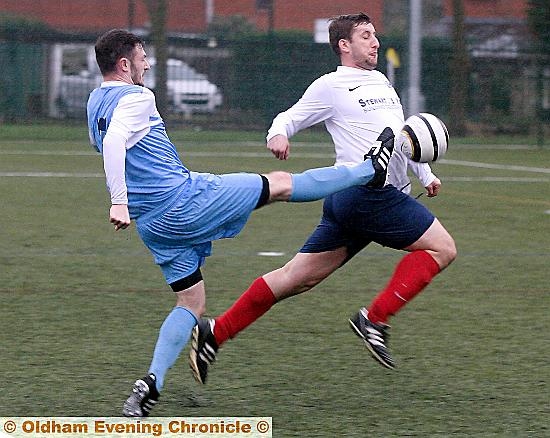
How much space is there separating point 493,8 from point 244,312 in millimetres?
29152

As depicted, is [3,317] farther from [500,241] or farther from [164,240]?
[500,241]

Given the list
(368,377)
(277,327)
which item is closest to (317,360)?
(368,377)

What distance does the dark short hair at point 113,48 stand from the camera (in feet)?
17.1

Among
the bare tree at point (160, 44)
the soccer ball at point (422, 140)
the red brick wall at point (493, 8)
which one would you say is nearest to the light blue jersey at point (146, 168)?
the soccer ball at point (422, 140)

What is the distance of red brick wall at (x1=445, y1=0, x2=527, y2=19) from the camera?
31.2m

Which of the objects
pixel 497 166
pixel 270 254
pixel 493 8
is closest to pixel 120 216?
pixel 270 254

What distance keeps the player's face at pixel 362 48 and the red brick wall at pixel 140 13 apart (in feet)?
74.0

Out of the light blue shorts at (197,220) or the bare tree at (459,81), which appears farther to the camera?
the bare tree at (459,81)

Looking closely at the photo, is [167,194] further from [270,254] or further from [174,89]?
[174,89]

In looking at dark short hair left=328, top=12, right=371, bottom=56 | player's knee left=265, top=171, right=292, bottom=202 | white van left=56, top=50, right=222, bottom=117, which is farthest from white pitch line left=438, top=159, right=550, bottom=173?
player's knee left=265, top=171, right=292, bottom=202

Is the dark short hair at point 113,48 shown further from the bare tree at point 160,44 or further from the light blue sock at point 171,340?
the bare tree at point 160,44

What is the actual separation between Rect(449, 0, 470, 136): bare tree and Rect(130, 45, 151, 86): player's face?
23351mm

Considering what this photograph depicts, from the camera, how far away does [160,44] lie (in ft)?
91.5

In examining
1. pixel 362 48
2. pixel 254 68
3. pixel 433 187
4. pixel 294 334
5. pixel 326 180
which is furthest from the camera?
pixel 254 68
